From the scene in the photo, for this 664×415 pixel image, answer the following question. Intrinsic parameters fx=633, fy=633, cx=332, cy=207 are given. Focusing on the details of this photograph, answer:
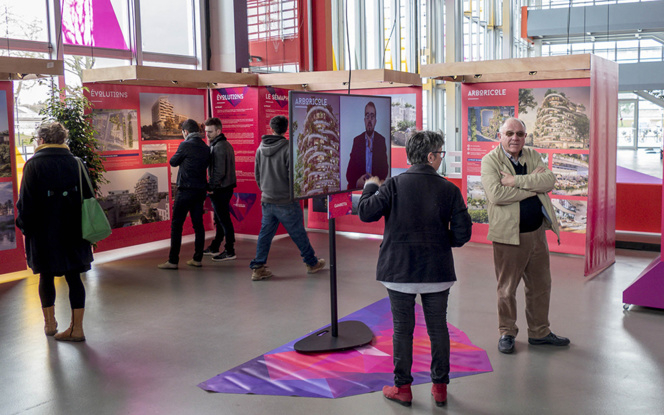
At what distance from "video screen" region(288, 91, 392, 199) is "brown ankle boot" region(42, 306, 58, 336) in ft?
7.77

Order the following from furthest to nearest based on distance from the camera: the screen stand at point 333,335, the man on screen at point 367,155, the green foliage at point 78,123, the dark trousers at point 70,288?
the green foliage at point 78,123 → the dark trousers at point 70,288 → the screen stand at point 333,335 → the man on screen at point 367,155

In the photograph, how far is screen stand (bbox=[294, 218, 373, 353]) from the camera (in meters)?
4.33

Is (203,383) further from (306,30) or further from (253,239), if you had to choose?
(306,30)

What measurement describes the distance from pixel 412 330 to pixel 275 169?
317cm

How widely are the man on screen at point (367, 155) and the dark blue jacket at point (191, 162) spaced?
124 inches

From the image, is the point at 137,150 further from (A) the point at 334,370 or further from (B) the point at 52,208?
(A) the point at 334,370

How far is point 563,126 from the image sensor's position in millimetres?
7285

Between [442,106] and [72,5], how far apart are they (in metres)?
8.32

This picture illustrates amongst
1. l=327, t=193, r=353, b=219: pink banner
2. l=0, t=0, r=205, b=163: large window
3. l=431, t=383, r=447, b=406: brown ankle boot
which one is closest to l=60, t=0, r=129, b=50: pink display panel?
l=0, t=0, r=205, b=163: large window

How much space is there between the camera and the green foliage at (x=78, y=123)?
6695mm

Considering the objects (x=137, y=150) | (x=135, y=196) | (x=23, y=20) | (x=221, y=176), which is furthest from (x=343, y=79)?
(x=23, y=20)

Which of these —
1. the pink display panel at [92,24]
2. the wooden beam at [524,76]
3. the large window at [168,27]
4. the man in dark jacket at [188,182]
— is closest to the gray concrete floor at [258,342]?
the man in dark jacket at [188,182]

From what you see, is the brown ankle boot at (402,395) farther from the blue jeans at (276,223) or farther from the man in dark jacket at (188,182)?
the man in dark jacket at (188,182)

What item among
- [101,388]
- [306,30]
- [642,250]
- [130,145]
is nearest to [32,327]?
[101,388]
